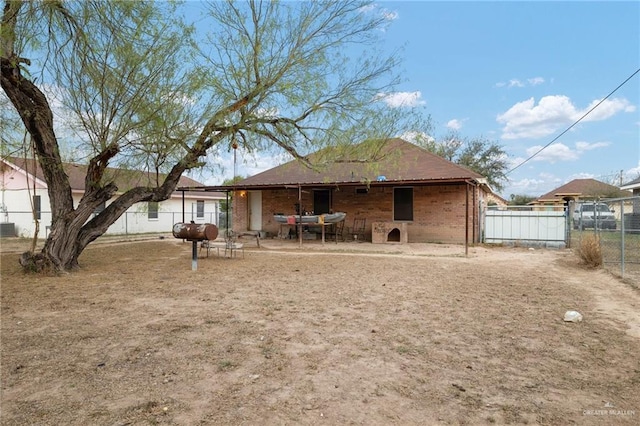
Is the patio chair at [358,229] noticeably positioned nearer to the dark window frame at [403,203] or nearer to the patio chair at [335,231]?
the patio chair at [335,231]

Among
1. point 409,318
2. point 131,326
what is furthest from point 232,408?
point 409,318

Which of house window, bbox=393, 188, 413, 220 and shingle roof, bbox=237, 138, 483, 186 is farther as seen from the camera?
house window, bbox=393, 188, 413, 220

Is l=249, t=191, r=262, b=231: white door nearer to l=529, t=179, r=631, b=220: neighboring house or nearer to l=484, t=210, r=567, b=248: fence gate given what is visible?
l=484, t=210, r=567, b=248: fence gate

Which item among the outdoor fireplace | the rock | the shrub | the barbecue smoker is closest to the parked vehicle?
the shrub

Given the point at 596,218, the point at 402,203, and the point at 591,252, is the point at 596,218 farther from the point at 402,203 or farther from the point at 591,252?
the point at 402,203

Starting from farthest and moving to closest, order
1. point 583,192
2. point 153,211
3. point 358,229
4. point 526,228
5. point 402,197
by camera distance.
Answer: point 583,192
point 153,211
point 358,229
point 402,197
point 526,228

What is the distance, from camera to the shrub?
892 cm

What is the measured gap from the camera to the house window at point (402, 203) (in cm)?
1596

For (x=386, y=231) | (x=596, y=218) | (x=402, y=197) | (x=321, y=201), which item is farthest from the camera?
(x=321, y=201)

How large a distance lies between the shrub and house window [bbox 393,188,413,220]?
7.19 metres

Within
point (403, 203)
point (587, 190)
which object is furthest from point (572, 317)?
point (587, 190)

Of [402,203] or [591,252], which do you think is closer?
[591,252]

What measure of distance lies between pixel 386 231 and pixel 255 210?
6.91m

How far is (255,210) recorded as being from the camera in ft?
62.8
